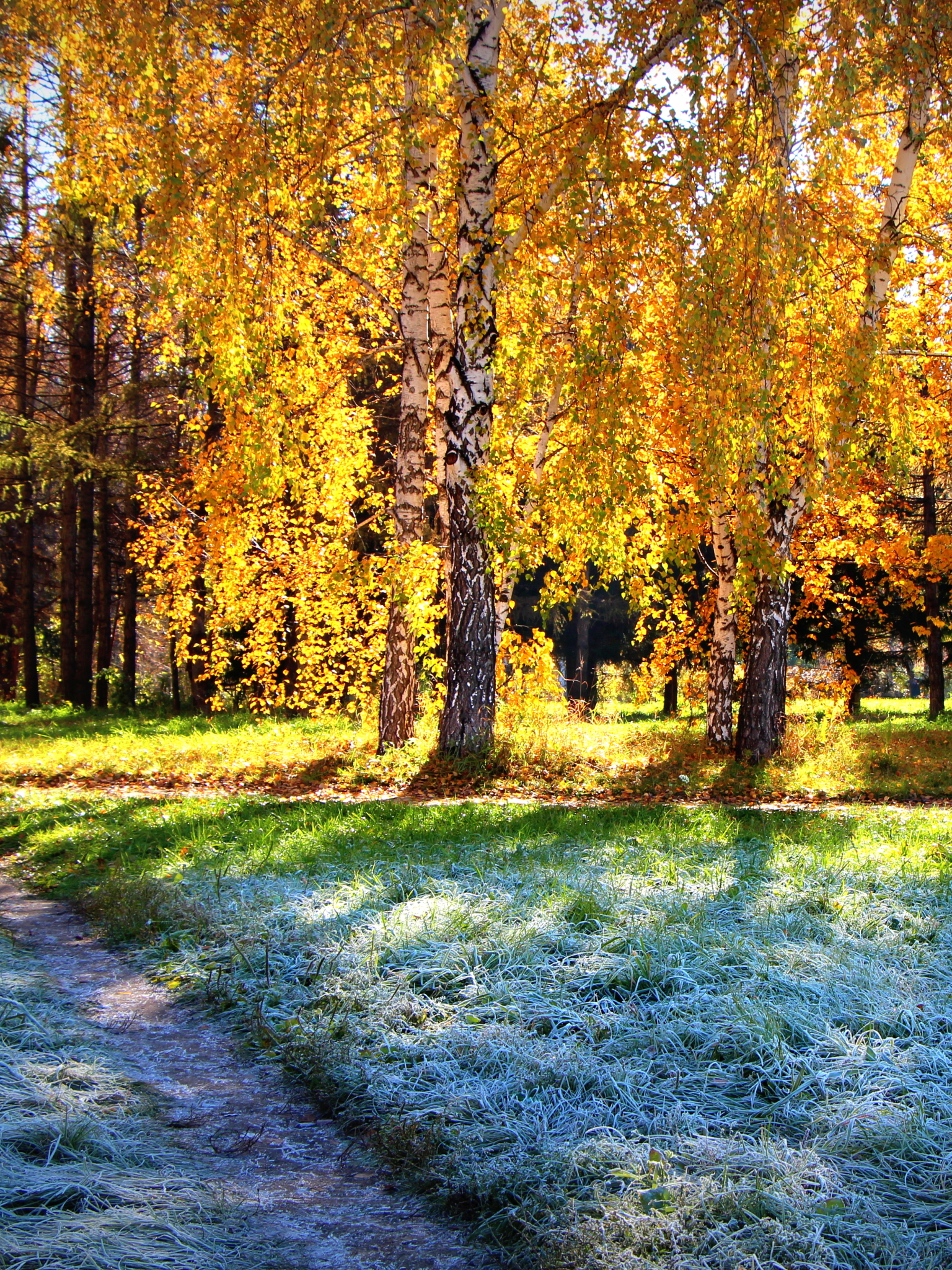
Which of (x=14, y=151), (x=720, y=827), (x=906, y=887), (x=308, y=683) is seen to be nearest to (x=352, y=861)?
(x=720, y=827)

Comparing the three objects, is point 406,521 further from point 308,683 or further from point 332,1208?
point 332,1208

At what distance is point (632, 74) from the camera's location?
8.23m

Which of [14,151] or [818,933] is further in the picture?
[14,151]

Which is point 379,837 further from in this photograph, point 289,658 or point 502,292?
point 289,658

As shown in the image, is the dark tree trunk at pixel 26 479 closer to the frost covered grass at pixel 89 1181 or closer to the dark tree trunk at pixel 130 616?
the dark tree trunk at pixel 130 616

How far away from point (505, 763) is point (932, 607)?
48.1 feet

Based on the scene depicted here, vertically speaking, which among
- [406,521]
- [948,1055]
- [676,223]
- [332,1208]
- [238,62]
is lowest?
[332,1208]

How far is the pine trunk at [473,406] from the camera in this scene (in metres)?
9.68

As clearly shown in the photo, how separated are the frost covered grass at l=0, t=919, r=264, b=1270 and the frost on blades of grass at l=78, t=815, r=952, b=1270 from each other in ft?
2.24

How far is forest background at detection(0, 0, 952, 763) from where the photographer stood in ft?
26.3

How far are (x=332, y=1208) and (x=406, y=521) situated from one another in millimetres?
9378

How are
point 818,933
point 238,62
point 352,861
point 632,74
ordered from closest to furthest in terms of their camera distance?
point 818,933
point 352,861
point 632,74
point 238,62

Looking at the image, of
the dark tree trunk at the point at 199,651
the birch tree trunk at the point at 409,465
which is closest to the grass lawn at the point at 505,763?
the birch tree trunk at the point at 409,465

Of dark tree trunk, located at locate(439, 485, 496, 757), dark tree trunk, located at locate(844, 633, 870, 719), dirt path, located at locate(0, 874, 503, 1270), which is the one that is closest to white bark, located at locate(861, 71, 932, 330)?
dark tree trunk, located at locate(439, 485, 496, 757)
